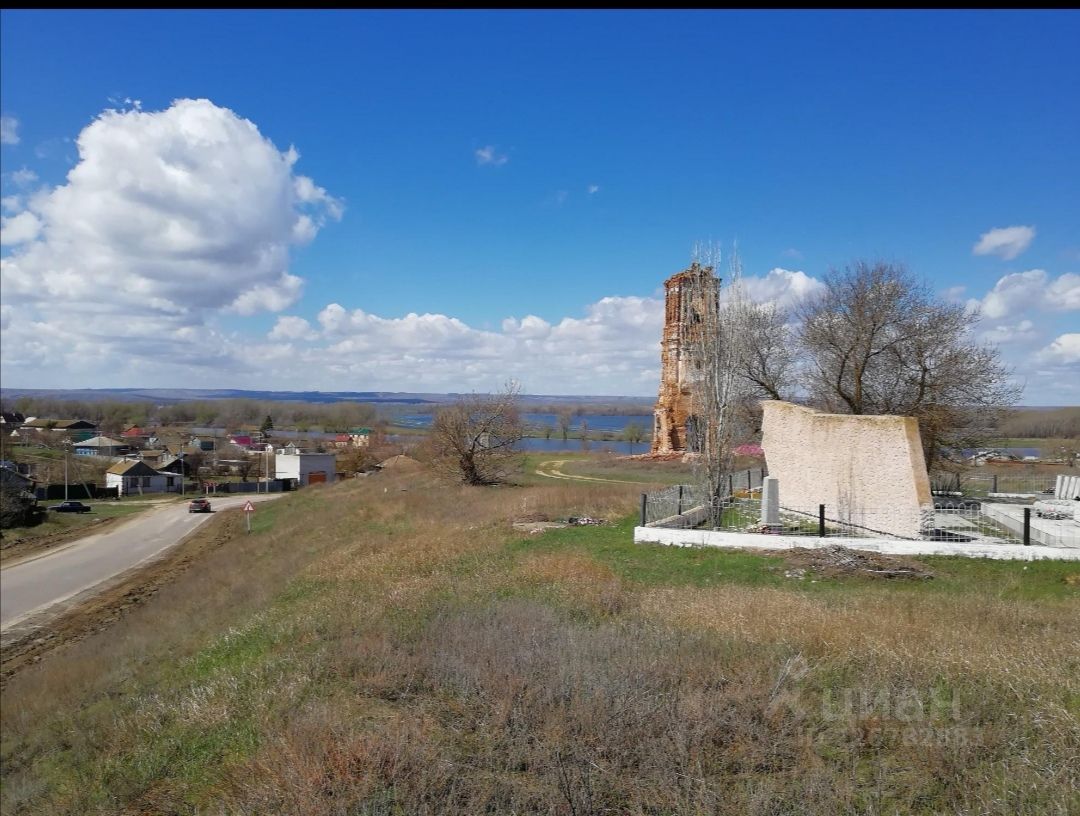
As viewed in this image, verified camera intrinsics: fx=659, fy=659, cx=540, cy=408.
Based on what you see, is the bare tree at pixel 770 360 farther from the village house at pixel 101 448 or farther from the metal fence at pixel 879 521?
the village house at pixel 101 448

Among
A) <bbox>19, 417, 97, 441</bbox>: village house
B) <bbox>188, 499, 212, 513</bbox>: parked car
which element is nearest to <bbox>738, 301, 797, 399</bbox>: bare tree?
<bbox>188, 499, 212, 513</bbox>: parked car

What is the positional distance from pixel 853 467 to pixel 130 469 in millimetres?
66026

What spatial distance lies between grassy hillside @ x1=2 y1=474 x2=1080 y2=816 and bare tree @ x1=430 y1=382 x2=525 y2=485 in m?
21.3

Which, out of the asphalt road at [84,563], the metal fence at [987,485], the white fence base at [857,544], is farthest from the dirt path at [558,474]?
the asphalt road at [84,563]

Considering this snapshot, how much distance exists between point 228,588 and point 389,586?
9.61 metres

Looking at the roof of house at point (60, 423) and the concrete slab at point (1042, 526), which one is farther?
the roof of house at point (60, 423)

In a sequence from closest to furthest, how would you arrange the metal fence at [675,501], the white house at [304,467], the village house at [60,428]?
1. the metal fence at [675,501]
2. the white house at [304,467]
3. the village house at [60,428]

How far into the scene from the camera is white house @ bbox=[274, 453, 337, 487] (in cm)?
6794

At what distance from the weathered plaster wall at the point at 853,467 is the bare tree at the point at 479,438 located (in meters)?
18.8

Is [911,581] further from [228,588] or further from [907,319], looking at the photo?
[228,588]

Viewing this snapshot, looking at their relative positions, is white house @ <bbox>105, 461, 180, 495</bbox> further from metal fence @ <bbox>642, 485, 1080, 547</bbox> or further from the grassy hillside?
metal fence @ <bbox>642, 485, 1080, 547</bbox>

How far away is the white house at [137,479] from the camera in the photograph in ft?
201

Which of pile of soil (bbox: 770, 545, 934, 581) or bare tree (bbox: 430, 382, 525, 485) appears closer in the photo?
pile of soil (bbox: 770, 545, 934, 581)

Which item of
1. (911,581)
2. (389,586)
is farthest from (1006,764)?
(389,586)
